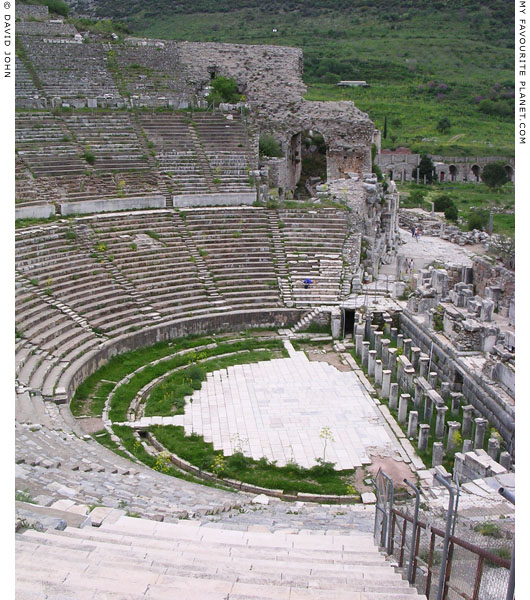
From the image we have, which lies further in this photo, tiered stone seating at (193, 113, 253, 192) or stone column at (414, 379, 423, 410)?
tiered stone seating at (193, 113, 253, 192)

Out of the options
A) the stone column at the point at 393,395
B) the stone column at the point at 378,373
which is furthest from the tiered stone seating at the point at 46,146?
the stone column at the point at 393,395

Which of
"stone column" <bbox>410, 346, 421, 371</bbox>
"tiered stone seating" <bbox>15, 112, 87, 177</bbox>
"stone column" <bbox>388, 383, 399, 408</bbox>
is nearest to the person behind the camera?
"stone column" <bbox>388, 383, 399, 408</bbox>

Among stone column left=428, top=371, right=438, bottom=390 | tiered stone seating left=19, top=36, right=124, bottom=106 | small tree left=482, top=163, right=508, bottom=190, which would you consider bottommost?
stone column left=428, top=371, right=438, bottom=390

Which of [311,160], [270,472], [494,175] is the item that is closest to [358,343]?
[270,472]

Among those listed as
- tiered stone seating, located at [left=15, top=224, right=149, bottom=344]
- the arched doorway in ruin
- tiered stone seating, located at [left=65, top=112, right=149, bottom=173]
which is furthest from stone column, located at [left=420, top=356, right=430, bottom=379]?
the arched doorway in ruin

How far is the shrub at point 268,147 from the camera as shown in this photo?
29.2 m

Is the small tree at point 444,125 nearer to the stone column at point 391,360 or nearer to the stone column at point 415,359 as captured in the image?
the stone column at point 415,359

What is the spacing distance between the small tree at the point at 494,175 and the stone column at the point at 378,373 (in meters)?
35.6

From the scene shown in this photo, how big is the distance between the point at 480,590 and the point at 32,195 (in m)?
20.3

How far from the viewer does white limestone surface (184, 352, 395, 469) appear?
14203 mm

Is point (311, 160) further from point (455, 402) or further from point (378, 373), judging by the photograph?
point (455, 402)

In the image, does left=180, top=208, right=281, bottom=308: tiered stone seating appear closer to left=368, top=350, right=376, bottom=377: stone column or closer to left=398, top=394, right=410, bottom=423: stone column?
left=368, top=350, right=376, bottom=377: stone column

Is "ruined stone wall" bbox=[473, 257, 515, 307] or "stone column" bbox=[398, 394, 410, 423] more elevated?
"ruined stone wall" bbox=[473, 257, 515, 307]

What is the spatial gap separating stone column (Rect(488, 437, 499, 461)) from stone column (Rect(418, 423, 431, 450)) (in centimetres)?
148
